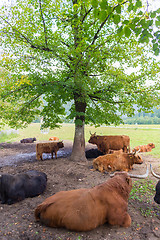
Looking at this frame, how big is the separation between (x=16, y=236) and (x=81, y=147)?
6.64m

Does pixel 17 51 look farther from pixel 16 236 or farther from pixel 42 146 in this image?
pixel 16 236

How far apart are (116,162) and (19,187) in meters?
4.36

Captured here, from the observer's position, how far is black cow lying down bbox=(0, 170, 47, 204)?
16.1 feet

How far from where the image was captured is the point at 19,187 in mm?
5082

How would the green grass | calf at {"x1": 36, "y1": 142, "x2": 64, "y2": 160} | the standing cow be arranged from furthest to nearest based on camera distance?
the standing cow < calf at {"x1": 36, "y1": 142, "x2": 64, "y2": 160} < the green grass

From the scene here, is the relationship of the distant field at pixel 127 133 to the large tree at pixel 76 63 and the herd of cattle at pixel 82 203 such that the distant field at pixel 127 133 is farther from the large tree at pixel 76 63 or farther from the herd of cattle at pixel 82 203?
the herd of cattle at pixel 82 203

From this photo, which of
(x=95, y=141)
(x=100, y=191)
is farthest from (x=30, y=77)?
(x=100, y=191)

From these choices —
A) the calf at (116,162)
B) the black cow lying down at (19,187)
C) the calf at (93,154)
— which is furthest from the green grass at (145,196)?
the calf at (93,154)

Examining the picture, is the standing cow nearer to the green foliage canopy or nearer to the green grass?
the green foliage canopy

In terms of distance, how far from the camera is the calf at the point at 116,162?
772cm

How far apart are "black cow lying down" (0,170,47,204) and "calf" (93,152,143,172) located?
2952 mm

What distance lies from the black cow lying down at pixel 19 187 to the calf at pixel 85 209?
56.2 inches

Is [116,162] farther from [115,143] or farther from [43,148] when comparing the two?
[43,148]

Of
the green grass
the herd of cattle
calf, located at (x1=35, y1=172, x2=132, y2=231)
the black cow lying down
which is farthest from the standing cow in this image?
calf, located at (x1=35, y1=172, x2=132, y2=231)
